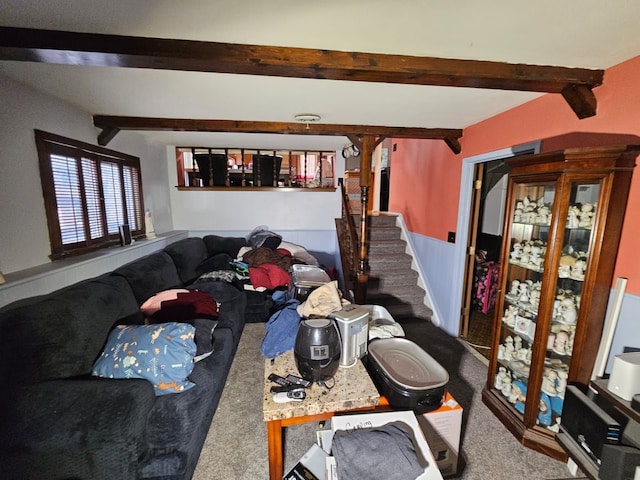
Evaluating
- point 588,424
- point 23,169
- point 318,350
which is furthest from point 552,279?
point 23,169

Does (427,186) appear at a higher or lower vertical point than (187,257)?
higher

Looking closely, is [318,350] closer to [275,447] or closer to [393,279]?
[275,447]

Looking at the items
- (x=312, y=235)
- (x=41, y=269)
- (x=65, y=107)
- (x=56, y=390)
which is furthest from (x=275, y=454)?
(x=312, y=235)

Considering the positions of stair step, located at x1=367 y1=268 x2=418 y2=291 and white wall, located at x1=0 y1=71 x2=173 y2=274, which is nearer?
white wall, located at x1=0 y1=71 x2=173 y2=274

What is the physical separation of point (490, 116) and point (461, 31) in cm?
159

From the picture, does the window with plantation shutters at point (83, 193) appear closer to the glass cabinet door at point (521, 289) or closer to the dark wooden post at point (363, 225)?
the dark wooden post at point (363, 225)

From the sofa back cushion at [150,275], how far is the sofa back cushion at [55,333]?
0.46m

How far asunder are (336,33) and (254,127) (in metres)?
1.82

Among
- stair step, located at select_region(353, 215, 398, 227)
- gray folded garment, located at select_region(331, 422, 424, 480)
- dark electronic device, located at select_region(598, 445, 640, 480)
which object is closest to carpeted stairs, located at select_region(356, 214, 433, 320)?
stair step, located at select_region(353, 215, 398, 227)

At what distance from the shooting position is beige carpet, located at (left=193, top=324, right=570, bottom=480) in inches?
61.1

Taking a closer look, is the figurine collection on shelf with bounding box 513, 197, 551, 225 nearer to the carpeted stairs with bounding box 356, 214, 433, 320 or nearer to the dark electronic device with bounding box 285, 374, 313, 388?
the dark electronic device with bounding box 285, 374, 313, 388

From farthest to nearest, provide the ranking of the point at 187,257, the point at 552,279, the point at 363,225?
the point at 187,257 → the point at 363,225 → the point at 552,279

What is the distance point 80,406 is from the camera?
118cm

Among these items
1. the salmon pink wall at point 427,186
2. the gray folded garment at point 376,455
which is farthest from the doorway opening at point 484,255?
the gray folded garment at point 376,455
